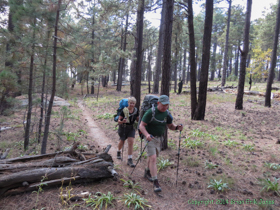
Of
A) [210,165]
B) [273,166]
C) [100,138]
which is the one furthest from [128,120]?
[273,166]

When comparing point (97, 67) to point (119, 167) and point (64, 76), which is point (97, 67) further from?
point (119, 167)

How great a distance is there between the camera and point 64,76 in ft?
26.8

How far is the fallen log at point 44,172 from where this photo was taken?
11.1 feet

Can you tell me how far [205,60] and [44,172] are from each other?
944cm

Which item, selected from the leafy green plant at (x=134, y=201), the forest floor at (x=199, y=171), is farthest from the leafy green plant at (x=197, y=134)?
the leafy green plant at (x=134, y=201)

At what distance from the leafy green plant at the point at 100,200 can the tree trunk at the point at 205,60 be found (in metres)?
8.13

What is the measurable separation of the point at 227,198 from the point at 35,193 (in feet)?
13.2

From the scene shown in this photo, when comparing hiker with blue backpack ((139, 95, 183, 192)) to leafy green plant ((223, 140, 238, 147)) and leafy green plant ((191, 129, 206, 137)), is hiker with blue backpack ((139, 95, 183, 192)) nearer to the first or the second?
leafy green plant ((223, 140, 238, 147))

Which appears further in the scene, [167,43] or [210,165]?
[167,43]

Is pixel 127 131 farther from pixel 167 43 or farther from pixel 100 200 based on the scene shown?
pixel 167 43

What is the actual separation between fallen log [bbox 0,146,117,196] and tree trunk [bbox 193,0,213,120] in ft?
24.5

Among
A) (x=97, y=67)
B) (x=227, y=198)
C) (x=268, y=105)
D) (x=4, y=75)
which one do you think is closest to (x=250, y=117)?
(x=268, y=105)

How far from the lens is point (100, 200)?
332 cm

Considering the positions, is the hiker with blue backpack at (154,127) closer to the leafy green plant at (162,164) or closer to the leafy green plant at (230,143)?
the leafy green plant at (162,164)
